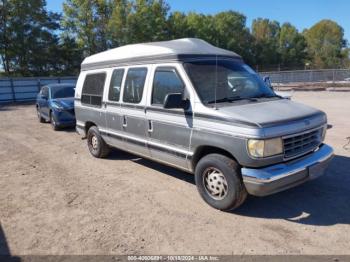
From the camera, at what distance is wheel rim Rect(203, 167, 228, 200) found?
4.61 meters

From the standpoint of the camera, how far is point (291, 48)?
269 ft

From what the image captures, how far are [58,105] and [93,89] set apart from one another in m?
4.89

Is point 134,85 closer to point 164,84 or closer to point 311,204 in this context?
point 164,84

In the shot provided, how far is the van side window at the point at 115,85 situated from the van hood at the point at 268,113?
2.58 metres

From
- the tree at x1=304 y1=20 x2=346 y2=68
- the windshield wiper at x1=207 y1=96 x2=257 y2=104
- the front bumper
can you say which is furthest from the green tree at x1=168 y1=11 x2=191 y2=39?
the front bumper

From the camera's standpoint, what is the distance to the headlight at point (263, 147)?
408cm

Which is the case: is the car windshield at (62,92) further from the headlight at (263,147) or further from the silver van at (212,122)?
the headlight at (263,147)

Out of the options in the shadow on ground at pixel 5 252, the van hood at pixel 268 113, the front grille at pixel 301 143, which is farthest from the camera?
the front grille at pixel 301 143

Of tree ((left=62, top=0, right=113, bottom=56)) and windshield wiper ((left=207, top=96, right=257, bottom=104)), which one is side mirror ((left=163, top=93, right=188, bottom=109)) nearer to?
windshield wiper ((left=207, top=96, right=257, bottom=104))

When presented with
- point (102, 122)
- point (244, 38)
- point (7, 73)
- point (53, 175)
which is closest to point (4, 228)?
point (53, 175)

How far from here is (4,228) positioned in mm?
4418

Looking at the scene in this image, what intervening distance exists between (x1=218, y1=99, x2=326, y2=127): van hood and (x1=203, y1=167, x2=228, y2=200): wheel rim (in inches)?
33.2

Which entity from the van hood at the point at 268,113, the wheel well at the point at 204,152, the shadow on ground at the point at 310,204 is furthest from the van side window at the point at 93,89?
the shadow on ground at the point at 310,204

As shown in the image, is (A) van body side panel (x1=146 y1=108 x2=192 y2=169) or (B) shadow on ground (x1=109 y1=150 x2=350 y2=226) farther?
(A) van body side panel (x1=146 y1=108 x2=192 y2=169)
